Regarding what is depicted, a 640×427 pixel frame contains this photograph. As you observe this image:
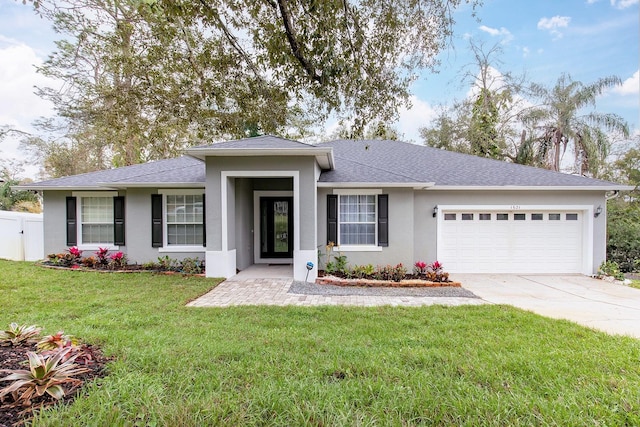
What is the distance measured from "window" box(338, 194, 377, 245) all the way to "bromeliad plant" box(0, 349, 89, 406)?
741 cm

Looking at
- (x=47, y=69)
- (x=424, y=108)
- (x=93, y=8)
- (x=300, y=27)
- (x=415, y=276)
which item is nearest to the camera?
(x=300, y=27)

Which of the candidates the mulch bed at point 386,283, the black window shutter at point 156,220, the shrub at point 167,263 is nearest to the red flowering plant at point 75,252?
the black window shutter at point 156,220

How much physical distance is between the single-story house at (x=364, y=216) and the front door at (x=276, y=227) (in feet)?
0.12

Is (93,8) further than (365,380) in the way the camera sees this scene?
Yes

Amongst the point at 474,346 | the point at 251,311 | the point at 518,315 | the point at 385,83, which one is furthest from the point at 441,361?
the point at 385,83

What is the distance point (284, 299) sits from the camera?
6.55 m

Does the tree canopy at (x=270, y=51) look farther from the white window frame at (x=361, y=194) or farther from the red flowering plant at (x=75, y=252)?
the red flowering plant at (x=75, y=252)

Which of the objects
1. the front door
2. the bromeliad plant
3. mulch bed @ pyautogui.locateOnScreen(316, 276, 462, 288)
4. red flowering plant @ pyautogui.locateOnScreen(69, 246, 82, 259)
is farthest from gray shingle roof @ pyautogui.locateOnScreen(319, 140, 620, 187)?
red flowering plant @ pyautogui.locateOnScreen(69, 246, 82, 259)

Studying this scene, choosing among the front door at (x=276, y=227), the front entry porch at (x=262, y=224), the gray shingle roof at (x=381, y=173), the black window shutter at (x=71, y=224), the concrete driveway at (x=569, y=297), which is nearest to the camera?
the concrete driveway at (x=569, y=297)

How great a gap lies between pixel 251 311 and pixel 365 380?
306 cm

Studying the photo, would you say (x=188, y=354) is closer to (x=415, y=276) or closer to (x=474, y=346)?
(x=474, y=346)

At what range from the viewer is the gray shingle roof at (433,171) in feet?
31.4

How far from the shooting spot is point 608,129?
14.1 meters

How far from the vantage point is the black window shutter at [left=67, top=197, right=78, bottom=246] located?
10.3 meters
